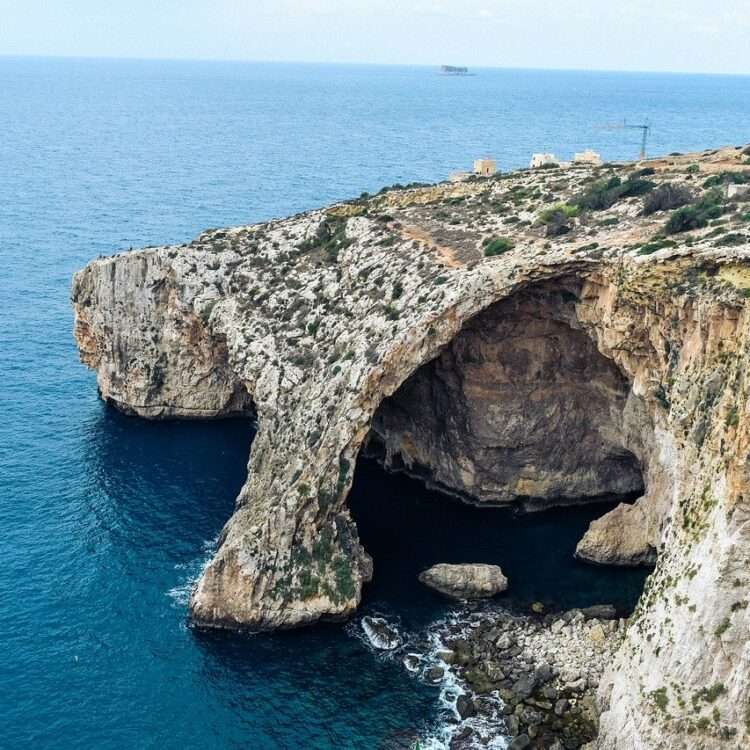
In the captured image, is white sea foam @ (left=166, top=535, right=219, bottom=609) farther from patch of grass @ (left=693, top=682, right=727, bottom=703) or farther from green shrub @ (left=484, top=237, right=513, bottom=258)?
patch of grass @ (left=693, top=682, right=727, bottom=703)

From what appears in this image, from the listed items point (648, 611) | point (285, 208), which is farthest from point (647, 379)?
point (285, 208)

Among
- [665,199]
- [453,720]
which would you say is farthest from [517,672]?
[665,199]

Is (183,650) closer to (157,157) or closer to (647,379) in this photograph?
(647,379)

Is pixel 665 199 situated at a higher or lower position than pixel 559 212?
higher

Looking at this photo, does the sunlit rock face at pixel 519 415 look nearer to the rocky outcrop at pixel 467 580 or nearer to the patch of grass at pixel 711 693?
the rocky outcrop at pixel 467 580

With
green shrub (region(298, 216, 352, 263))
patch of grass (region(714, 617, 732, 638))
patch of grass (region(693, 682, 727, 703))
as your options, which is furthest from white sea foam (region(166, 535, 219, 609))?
patch of grass (region(714, 617, 732, 638))

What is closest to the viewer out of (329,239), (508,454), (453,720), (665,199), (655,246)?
(453,720)

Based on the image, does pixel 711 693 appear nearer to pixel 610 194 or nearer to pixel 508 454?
pixel 508 454
